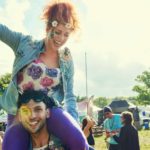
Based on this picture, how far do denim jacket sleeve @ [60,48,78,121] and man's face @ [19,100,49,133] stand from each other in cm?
43

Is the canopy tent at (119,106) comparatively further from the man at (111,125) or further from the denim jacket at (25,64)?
the denim jacket at (25,64)

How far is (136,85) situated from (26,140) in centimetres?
5811

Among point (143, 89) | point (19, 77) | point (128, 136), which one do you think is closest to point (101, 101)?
point (143, 89)

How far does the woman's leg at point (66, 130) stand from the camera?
11.3 feet

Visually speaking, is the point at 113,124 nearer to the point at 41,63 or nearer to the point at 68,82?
the point at 68,82

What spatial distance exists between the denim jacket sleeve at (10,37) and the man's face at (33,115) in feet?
1.82

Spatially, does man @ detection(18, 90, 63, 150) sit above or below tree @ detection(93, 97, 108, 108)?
below

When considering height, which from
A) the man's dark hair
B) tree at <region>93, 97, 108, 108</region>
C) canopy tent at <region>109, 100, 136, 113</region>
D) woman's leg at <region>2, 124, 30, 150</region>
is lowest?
woman's leg at <region>2, 124, 30, 150</region>

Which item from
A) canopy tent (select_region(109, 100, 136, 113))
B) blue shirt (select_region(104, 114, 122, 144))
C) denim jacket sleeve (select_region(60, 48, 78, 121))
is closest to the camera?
denim jacket sleeve (select_region(60, 48, 78, 121))

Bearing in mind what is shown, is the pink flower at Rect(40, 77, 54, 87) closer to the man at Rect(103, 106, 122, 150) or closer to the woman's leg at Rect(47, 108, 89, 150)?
the woman's leg at Rect(47, 108, 89, 150)

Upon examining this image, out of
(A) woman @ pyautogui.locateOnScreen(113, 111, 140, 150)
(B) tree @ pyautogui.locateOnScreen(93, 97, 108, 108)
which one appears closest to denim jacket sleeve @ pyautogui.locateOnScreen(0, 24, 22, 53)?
(A) woman @ pyautogui.locateOnScreen(113, 111, 140, 150)

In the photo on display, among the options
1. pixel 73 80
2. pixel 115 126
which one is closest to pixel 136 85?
pixel 115 126

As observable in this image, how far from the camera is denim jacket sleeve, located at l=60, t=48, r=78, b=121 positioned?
386 centimetres

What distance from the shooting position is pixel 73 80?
13.2ft
